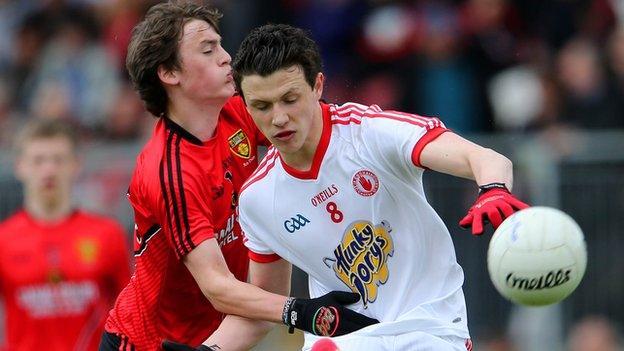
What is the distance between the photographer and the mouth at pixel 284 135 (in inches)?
252

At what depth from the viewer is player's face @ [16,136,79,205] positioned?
10.0 meters

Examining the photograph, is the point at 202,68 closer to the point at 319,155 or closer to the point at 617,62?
the point at 319,155

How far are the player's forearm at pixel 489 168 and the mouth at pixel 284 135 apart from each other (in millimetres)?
891

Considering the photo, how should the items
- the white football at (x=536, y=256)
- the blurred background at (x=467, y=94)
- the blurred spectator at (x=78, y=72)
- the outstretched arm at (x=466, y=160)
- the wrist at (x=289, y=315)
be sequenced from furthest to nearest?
the blurred spectator at (x=78, y=72)
the blurred background at (x=467, y=94)
the wrist at (x=289, y=315)
the outstretched arm at (x=466, y=160)
the white football at (x=536, y=256)

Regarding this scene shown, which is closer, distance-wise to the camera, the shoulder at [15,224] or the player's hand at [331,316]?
the player's hand at [331,316]

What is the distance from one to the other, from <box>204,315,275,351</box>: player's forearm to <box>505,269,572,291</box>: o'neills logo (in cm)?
183

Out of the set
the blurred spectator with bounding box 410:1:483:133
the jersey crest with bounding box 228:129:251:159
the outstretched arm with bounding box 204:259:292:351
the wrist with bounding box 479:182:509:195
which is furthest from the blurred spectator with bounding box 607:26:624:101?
the wrist with bounding box 479:182:509:195

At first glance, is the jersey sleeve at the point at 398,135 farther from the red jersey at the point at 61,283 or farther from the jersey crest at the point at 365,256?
the red jersey at the point at 61,283

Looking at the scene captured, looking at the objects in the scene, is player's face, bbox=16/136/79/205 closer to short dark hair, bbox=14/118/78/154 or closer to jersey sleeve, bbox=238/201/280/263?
short dark hair, bbox=14/118/78/154

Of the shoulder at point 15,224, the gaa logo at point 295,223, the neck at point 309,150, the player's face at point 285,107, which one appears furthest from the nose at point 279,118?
the shoulder at point 15,224

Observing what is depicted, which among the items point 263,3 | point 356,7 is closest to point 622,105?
point 356,7

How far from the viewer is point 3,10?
551 inches

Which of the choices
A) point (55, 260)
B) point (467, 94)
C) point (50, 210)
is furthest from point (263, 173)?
point (467, 94)

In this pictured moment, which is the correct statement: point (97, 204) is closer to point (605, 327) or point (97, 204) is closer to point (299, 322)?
point (605, 327)
